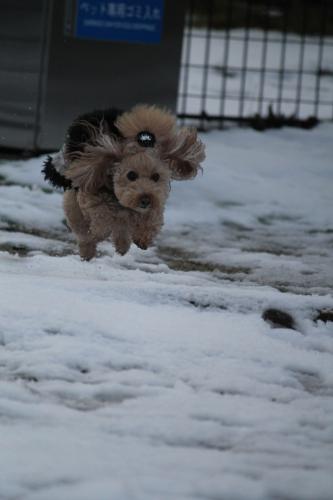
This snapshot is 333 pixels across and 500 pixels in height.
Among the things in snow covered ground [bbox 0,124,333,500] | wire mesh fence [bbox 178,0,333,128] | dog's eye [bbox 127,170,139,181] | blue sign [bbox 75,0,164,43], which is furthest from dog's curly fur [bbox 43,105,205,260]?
wire mesh fence [bbox 178,0,333,128]

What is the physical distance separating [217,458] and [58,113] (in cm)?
530

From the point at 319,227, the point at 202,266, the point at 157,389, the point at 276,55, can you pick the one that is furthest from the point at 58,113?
the point at 276,55

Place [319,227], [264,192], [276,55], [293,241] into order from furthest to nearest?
[276,55] → [264,192] → [319,227] → [293,241]

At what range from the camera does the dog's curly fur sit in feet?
15.6

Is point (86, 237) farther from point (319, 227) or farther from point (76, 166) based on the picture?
point (319, 227)

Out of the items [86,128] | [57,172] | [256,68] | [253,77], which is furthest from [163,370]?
[253,77]

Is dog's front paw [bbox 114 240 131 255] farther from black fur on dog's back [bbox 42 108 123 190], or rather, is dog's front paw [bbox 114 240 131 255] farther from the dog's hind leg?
black fur on dog's back [bbox 42 108 123 190]

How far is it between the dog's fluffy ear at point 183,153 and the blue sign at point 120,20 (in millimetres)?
3176

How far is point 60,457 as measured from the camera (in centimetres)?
298

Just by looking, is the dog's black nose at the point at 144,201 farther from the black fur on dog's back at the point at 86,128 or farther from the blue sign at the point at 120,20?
the blue sign at the point at 120,20

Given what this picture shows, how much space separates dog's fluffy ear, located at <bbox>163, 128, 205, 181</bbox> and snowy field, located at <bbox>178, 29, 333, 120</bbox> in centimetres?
454

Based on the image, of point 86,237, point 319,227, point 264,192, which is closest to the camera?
point 86,237

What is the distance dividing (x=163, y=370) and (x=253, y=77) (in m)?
9.61

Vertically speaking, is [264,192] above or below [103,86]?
below
